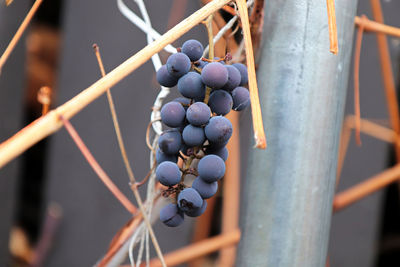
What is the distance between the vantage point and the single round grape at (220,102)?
374 mm

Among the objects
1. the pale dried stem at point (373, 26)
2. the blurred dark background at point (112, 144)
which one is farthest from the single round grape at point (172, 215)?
the blurred dark background at point (112, 144)

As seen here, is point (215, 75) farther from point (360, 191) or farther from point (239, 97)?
point (360, 191)

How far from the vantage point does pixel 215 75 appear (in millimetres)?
351

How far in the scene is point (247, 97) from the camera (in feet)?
1.32

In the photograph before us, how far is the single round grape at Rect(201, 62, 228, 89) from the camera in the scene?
13.8 inches

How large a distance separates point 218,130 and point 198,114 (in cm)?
2

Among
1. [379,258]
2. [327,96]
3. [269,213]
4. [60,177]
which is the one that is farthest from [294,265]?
[379,258]

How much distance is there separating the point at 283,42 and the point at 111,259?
12.1 inches

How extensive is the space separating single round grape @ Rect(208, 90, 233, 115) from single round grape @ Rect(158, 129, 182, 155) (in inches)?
1.4

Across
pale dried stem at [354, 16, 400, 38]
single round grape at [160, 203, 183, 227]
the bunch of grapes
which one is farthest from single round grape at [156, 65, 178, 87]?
pale dried stem at [354, 16, 400, 38]

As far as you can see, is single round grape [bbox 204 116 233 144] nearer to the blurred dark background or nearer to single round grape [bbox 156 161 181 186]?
single round grape [bbox 156 161 181 186]

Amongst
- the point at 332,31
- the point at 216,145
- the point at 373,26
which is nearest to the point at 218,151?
the point at 216,145

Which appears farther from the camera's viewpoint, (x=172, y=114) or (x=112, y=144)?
(x=112, y=144)

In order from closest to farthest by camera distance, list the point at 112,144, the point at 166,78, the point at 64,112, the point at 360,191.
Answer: the point at 64,112 → the point at 166,78 → the point at 360,191 → the point at 112,144
